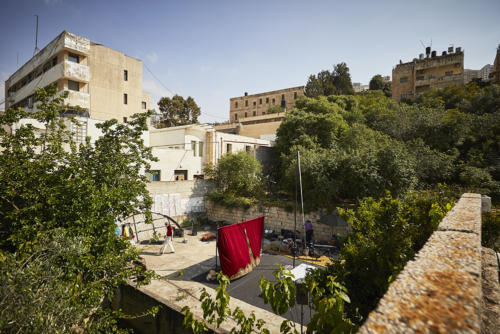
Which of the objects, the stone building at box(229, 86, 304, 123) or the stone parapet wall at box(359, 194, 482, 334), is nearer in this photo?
the stone parapet wall at box(359, 194, 482, 334)

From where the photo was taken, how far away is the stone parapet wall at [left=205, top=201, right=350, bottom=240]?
1445 centimetres

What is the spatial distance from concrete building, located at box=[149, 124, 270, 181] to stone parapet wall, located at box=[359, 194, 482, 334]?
18.0m

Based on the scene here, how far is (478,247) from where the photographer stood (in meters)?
1.85

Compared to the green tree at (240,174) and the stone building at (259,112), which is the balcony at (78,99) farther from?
the stone building at (259,112)

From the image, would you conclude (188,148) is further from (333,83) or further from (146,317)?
(333,83)

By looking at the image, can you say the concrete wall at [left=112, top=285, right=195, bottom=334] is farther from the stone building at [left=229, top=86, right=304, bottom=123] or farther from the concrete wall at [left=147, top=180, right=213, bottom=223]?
the stone building at [left=229, top=86, right=304, bottom=123]

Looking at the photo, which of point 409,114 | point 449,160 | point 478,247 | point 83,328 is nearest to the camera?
point 478,247

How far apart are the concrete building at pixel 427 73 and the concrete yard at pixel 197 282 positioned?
38.1 metres

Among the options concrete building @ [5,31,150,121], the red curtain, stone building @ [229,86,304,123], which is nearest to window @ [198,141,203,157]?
concrete building @ [5,31,150,121]

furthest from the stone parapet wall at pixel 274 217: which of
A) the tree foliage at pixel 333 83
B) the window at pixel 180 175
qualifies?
the tree foliage at pixel 333 83

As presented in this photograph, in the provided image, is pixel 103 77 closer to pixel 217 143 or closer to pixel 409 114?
pixel 217 143

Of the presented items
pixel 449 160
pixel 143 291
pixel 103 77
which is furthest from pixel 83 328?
pixel 103 77

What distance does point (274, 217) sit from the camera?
16531 mm

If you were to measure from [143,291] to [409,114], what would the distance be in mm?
23695
